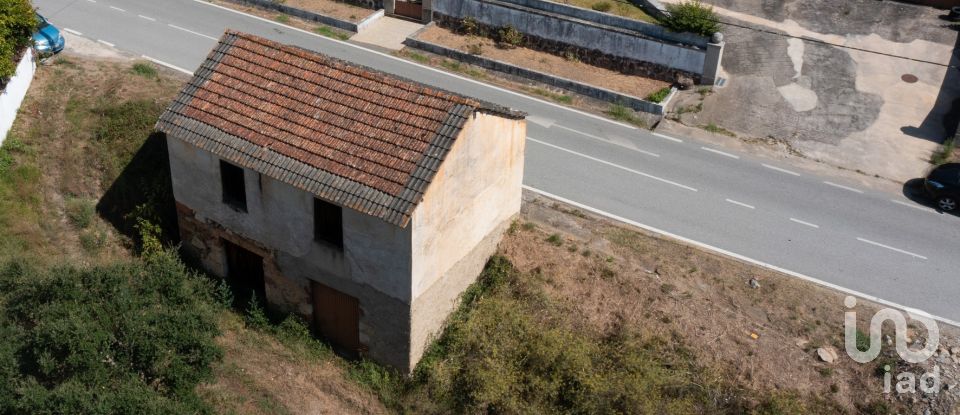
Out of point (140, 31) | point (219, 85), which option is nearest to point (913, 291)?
point (219, 85)

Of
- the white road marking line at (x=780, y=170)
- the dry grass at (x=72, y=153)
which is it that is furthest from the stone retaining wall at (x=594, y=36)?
the dry grass at (x=72, y=153)

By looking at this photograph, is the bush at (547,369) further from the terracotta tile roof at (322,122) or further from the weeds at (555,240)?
the terracotta tile roof at (322,122)

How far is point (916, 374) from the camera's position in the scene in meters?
19.0

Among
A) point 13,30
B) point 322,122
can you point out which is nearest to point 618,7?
A: point 322,122

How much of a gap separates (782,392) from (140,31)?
2686cm

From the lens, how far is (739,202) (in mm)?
24828

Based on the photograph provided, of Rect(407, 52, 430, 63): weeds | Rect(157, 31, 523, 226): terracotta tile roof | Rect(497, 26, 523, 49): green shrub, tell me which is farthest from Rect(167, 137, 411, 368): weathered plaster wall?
Rect(497, 26, 523, 49): green shrub

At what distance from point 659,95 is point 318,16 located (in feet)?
47.5

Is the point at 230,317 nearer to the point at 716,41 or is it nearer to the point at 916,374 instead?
the point at 916,374

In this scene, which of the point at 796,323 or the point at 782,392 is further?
the point at 796,323

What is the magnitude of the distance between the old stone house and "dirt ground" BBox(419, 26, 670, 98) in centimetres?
1086

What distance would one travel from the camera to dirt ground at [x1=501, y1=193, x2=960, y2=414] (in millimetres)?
19094

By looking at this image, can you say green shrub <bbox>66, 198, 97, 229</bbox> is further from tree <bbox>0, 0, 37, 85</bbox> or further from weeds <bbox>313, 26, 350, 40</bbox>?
weeds <bbox>313, 26, 350, 40</bbox>

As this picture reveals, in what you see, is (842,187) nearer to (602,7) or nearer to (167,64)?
(602,7)
